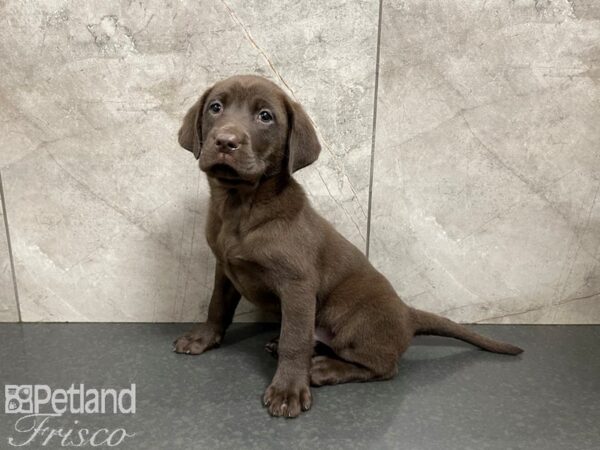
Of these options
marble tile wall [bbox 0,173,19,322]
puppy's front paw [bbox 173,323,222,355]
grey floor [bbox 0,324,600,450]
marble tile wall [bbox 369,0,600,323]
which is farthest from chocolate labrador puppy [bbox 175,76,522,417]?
marble tile wall [bbox 0,173,19,322]

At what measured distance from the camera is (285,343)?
1.98m

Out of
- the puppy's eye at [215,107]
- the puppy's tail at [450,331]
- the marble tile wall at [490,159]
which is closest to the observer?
the puppy's eye at [215,107]

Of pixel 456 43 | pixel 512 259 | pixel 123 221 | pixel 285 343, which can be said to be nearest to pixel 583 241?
pixel 512 259

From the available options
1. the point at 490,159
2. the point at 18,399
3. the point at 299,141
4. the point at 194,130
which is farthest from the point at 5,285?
the point at 490,159

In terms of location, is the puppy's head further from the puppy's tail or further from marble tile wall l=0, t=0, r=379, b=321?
the puppy's tail

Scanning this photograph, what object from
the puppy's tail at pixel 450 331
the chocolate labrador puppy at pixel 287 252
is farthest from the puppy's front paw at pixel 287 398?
the puppy's tail at pixel 450 331

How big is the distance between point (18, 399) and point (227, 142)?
1.24 meters

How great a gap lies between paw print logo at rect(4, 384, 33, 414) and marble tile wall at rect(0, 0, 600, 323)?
64 cm

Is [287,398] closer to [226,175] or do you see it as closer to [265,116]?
[226,175]

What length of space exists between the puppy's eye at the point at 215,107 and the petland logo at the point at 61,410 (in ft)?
3.70

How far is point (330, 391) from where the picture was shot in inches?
81.2

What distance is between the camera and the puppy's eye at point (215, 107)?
194cm

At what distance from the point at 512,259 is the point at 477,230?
0.81 feet

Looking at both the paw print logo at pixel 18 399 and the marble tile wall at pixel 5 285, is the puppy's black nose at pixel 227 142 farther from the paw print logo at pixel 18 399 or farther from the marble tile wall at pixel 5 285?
the marble tile wall at pixel 5 285
